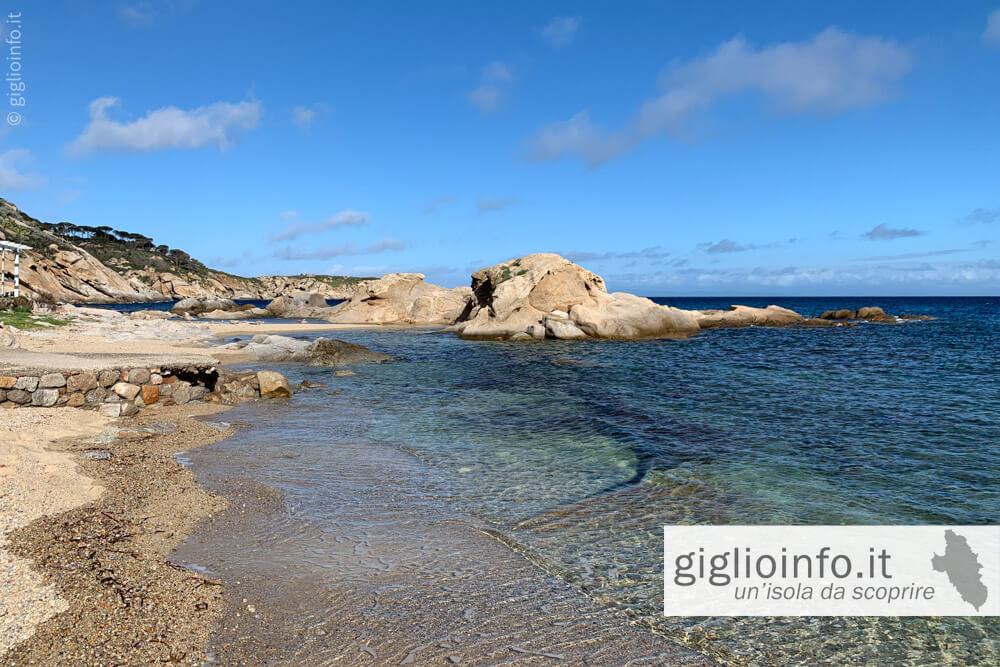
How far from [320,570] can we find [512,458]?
465 cm

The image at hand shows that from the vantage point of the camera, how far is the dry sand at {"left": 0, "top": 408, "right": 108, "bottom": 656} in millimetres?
4035

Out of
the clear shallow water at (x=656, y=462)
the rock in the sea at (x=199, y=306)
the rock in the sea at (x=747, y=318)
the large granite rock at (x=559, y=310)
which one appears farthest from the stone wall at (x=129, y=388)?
the rock in the sea at (x=199, y=306)

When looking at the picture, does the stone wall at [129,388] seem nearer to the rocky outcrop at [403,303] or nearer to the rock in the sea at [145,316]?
the rock in the sea at [145,316]

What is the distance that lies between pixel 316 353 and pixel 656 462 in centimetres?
1669

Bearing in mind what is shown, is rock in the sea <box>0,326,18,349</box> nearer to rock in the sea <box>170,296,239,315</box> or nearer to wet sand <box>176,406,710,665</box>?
wet sand <box>176,406,710,665</box>

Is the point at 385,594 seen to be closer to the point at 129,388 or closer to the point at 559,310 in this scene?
the point at 129,388

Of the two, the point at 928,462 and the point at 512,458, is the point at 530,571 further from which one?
the point at 928,462

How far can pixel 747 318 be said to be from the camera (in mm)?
45281

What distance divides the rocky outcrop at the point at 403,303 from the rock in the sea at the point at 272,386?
33.2 m

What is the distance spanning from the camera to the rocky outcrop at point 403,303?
4991 cm

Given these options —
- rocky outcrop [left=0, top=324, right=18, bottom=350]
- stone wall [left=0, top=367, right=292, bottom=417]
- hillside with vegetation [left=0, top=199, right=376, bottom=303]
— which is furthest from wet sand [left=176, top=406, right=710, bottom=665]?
hillside with vegetation [left=0, top=199, right=376, bottom=303]

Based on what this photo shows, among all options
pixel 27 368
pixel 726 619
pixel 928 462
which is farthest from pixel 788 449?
pixel 27 368

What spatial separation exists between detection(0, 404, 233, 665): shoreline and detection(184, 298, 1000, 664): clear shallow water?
89 centimetres

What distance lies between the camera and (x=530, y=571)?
17.7 ft
